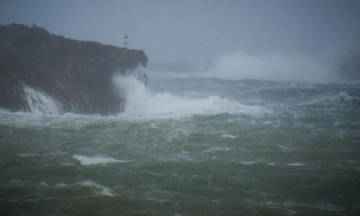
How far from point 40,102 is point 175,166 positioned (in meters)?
12.5

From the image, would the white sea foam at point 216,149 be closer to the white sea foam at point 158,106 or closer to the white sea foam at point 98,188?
the white sea foam at point 98,188

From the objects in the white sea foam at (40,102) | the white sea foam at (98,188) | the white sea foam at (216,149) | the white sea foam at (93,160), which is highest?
the white sea foam at (40,102)

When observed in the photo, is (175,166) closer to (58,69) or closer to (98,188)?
(98,188)

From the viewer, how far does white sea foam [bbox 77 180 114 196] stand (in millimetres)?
6871

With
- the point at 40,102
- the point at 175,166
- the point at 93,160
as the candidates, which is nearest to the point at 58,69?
the point at 40,102

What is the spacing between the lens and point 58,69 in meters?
19.1

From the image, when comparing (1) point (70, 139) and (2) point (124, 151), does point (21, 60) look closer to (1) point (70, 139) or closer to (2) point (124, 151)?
(1) point (70, 139)

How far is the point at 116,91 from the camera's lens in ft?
70.3

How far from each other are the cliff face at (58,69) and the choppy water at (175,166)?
2.00 meters

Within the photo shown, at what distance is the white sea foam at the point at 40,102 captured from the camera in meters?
16.7

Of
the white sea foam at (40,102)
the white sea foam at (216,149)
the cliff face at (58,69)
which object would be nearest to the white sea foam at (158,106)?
the cliff face at (58,69)

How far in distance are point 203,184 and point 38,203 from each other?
436cm

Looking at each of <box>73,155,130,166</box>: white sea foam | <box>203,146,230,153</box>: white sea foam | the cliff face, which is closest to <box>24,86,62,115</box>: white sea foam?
the cliff face

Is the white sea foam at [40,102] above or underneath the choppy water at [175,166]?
above
